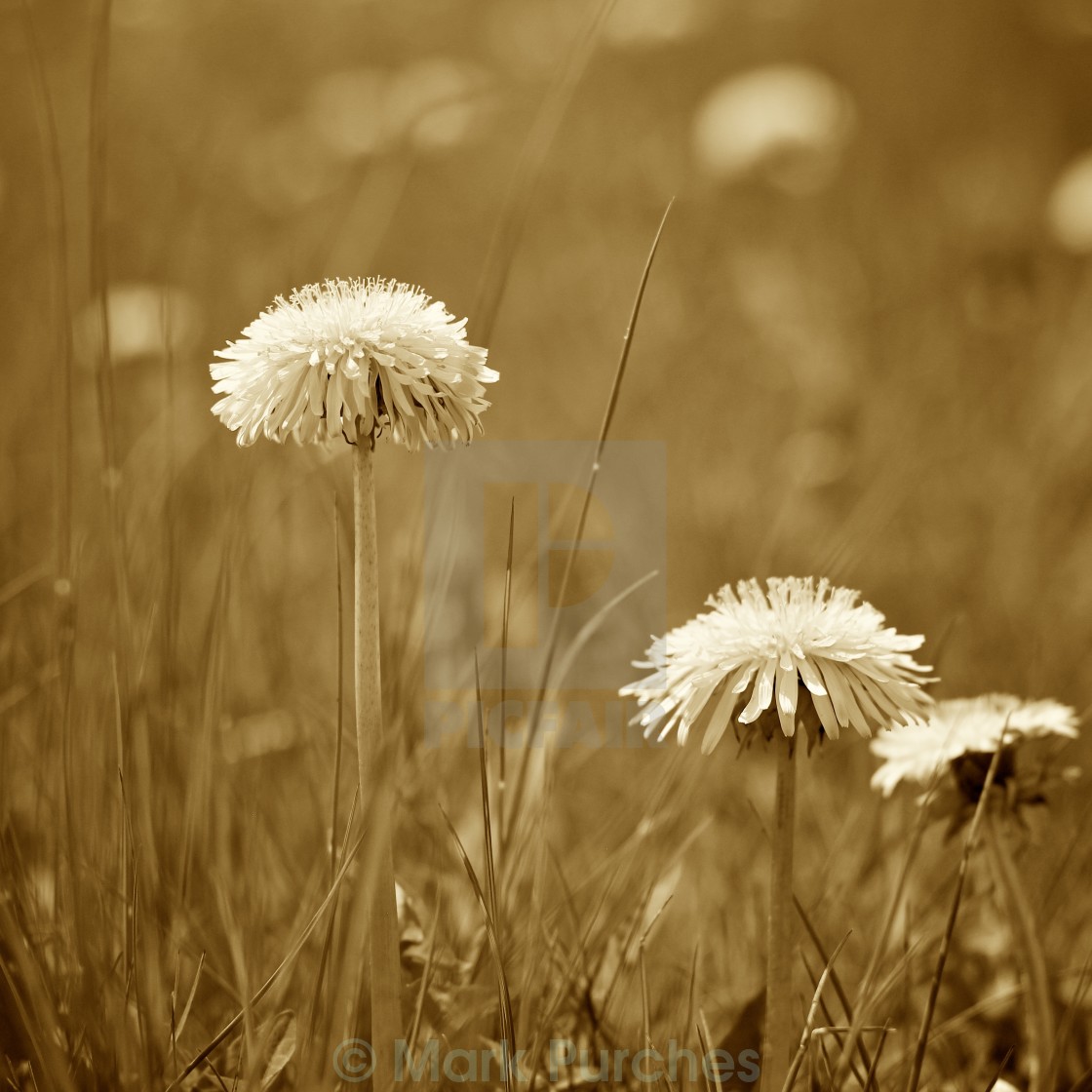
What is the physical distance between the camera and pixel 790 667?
26.4 inches

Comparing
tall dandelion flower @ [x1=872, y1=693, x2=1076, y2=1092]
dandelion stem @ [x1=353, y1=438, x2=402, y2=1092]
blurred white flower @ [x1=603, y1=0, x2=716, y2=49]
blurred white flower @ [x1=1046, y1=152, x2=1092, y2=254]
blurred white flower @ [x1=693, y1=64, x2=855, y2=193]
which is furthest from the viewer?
blurred white flower @ [x1=603, y1=0, x2=716, y2=49]

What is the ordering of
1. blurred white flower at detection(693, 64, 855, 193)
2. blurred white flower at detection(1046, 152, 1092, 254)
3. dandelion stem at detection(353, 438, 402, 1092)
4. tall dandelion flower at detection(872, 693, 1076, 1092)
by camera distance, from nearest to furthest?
dandelion stem at detection(353, 438, 402, 1092) → tall dandelion flower at detection(872, 693, 1076, 1092) → blurred white flower at detection(1046, 152, 1092, 254) → blurred white flower at detection(693, 64, 855, 193)

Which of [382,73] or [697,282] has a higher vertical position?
[382,73]

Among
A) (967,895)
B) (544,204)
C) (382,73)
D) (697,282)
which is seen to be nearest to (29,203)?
(382,73)

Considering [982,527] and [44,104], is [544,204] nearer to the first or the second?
[982,527]

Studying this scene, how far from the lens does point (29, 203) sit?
2746 mm

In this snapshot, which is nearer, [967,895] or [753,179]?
[967,895]

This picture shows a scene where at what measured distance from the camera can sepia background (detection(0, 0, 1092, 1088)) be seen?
2.78ft

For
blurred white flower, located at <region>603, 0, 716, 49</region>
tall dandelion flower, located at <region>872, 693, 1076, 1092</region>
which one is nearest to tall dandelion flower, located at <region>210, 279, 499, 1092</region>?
tall dandelion flower, located at <region>872, 693, 1076, 1092</region>

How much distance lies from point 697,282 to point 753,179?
10.5 inches

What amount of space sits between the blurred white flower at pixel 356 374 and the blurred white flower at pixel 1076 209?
1.59m

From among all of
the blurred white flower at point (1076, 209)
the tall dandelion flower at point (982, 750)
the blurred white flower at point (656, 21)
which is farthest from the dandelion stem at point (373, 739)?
the blurred white flower at point (656, 21)

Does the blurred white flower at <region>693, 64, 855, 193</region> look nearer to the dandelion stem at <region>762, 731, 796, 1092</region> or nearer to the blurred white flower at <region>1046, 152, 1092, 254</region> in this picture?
the blurred white flower at <region>1046, 152, 1092, 254</region>

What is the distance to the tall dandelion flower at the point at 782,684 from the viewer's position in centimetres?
63
